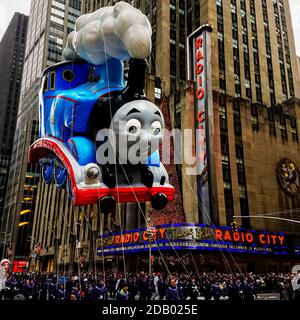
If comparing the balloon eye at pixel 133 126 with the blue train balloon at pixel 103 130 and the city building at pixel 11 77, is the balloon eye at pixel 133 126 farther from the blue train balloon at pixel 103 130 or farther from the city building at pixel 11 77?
the city building at pixel 11 77

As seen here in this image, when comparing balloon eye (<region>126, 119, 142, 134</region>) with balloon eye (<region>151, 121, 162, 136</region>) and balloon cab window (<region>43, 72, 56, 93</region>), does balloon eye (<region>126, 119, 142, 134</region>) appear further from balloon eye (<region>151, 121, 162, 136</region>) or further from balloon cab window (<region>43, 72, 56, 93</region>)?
balloon cab window (<region>43, 72, 56, 93</region>)

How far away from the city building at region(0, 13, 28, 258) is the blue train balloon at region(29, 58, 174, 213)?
133 meters

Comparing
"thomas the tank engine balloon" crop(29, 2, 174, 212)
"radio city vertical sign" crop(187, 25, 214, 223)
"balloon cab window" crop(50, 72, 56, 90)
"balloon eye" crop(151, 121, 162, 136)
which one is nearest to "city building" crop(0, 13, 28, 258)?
"radio city vertical sign" crop(187, 25, 214, 223)

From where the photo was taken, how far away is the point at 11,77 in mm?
154750

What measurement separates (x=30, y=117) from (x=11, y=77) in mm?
63114

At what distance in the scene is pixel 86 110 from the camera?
13.9 metres

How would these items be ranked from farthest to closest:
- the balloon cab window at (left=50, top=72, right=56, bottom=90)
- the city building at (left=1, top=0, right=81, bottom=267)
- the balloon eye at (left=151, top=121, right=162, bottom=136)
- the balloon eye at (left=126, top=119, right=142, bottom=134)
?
the city building at (left=1, top=0, right=81, bottom=267), the balloon cab window at (left=50, top=72, right=56, bottom=90), the balloon eye at (left=151, top=121, right=162, bottom=136), the balloon eye at (left=126, top=119, right=142, bottom=134)

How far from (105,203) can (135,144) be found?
2.45 metres

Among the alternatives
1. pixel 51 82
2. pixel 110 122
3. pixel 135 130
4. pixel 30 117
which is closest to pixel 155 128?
pixel 135 130

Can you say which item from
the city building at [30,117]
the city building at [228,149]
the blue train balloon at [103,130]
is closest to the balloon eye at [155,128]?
the blue train balloon at [103,130]

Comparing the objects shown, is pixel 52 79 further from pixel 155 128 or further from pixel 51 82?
pixel 155 128

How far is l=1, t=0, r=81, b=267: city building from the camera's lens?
318 ft
